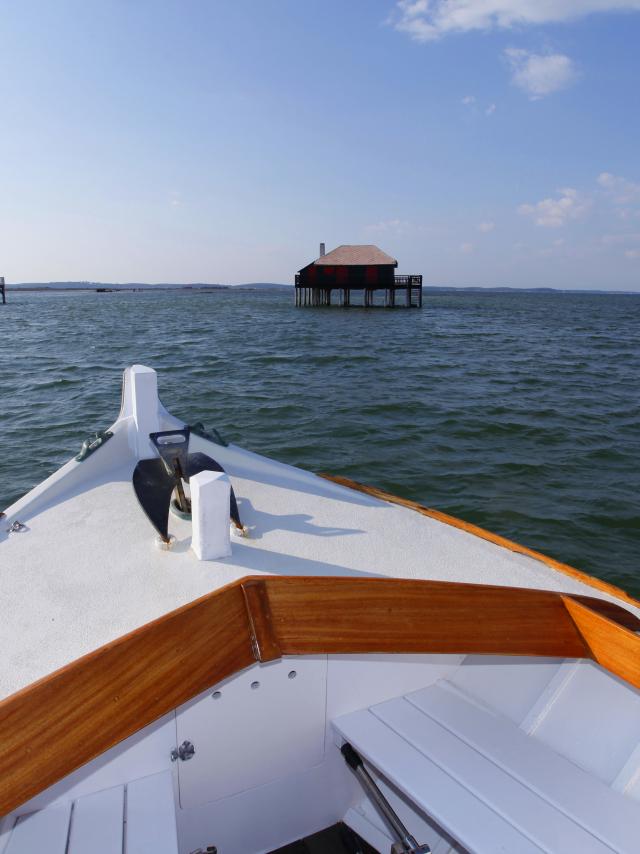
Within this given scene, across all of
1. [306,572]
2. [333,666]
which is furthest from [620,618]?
[306,572]

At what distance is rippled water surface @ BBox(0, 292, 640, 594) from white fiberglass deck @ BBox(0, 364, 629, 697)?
4194 millimetres

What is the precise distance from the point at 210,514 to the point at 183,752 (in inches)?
39.8

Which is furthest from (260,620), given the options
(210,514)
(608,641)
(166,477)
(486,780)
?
(166,477)

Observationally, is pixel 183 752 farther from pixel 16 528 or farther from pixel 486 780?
pixel 16 528

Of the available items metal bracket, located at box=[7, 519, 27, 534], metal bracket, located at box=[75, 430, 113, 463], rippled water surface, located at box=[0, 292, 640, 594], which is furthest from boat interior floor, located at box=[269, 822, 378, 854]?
rippled water surface, located at box=[0, 292, 640, 594]

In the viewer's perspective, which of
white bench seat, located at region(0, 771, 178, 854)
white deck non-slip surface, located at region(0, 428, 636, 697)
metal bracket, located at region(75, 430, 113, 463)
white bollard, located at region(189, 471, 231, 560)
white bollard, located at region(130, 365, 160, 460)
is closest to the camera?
white bench seat, located at region(0, 771, 178, 854)

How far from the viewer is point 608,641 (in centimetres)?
230

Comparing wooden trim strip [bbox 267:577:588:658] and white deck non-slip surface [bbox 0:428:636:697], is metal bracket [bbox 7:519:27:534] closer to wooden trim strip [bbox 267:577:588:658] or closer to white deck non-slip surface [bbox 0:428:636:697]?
white deck non-slip surface [bbox 0:428:636:697]

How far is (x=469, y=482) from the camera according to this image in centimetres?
913

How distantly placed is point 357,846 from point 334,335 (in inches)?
1217

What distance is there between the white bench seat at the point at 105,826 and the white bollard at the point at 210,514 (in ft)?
3.56

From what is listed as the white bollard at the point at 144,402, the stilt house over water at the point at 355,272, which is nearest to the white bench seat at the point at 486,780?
the white bollard at the point at 144,402

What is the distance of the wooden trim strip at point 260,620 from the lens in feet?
6.88

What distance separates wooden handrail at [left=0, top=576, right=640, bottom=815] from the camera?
1737 millimetres
